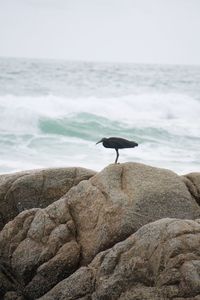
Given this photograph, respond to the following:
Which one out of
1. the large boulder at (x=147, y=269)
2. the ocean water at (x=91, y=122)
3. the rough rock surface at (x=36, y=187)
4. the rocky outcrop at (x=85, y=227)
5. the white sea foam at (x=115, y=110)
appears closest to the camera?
the large boulder at (x=147, y=269)

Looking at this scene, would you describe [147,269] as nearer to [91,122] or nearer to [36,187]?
[36,187]

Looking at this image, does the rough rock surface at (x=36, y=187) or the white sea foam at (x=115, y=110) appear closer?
the rough rock surface at (x=36, y=187)

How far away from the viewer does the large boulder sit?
5.75 m

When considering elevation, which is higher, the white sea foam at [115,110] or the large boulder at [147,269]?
the large boulder at [147,269]

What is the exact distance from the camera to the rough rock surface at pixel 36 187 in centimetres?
824

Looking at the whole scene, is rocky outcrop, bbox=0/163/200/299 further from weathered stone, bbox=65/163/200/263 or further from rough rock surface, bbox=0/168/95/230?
rough rock surface, bbox=0/168/95/230

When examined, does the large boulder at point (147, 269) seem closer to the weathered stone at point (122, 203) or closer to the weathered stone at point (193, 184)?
the weathered stone at point (122, 203)

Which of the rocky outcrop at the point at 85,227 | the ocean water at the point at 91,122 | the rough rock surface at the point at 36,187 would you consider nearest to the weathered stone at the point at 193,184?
the rocky outcrop at the point at 85,227

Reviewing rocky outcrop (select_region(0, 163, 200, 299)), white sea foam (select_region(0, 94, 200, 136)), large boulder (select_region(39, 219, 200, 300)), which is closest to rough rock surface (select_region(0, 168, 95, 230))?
rocky outcrop (select_region(0, 163, 200, 299))

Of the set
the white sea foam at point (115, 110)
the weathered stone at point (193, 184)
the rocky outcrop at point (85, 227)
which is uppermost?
the weathered stone at point (193, 184)

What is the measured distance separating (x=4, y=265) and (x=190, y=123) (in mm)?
22329

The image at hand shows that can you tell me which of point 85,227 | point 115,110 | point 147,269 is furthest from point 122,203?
point 115,110

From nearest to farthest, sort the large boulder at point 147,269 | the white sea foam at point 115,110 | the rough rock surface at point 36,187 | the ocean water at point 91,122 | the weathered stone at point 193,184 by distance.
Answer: the large boulder at point 147,269
the weathered stone at point 193,184
the rough rock surface at point 36,187
the ocean water at point 91,122
the white sea foam at point 115,110

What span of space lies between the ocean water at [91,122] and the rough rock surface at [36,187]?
7376mm
